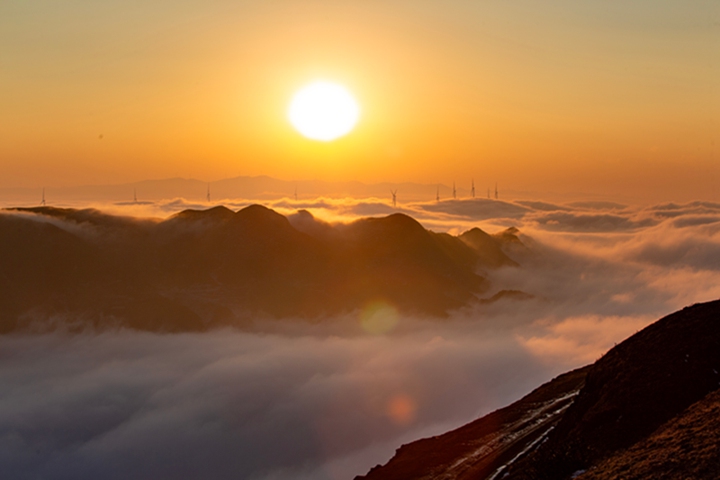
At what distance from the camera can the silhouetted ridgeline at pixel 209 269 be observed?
468 ft

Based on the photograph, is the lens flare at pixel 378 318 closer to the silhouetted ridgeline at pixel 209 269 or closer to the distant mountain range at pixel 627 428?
the silhouetted ridgeline at pixel 209 269

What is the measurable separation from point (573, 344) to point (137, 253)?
11310 centimetres

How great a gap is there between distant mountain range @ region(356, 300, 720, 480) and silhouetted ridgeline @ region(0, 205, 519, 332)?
→ 116741 millimetres

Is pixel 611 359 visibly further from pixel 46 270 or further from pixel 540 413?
pixel 46 270

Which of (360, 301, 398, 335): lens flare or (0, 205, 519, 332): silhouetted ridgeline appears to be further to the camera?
(360, 301, 398, 335): lens flare

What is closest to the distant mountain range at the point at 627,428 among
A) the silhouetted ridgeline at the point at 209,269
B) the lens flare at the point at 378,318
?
the silhouetted ridgeline at the point at 209,269

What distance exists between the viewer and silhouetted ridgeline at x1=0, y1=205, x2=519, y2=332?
14275 centimetres

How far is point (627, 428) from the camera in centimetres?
2366

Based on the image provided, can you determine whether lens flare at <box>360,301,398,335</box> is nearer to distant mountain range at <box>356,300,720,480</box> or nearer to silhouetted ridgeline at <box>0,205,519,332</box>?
silhouetted ridgeline at <box>0,205,519,332</box>

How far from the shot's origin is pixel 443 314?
164 m

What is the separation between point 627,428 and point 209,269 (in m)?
143

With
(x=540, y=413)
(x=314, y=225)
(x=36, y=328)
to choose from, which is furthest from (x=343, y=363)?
(x=540, y=413)

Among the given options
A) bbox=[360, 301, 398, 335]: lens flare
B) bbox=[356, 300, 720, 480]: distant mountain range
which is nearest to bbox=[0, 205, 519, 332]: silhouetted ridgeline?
bbox=[360, 301, 398, 335]: lens flare

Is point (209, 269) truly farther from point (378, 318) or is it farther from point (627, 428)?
point (627, 428)
